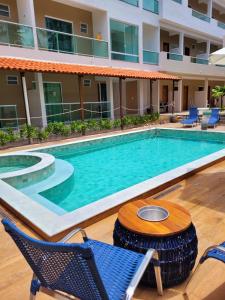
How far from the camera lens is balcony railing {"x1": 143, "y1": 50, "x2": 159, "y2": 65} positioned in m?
19.0

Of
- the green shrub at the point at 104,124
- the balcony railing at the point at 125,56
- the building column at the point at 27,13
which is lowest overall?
the green shrub at the point at 104,124

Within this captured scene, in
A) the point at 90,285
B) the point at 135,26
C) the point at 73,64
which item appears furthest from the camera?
the point at 135,26

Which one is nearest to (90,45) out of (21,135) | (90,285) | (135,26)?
(135,26)

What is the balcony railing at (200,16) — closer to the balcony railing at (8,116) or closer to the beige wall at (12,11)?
the beige wall at (12,11)

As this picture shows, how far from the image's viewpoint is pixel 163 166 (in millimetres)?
8305

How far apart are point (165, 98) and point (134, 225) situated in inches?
889

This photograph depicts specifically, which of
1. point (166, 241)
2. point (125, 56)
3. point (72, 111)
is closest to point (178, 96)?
point (125, 56)

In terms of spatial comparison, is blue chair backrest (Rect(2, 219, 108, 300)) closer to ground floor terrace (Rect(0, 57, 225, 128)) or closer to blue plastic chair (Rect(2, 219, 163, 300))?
blue plastic chair (Rect(2, 219, 163, 300))

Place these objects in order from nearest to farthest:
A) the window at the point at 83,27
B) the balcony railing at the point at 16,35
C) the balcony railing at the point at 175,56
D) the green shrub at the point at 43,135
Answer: the green shrub at the point at 43,135 < the balcony railing at the point at 16,35 < the window at the point at 83,27 < the balcony railing at the point at 175,56

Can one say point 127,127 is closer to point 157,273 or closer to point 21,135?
point 21,135

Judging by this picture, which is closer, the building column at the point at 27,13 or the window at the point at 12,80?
the building column at the point at 27,13

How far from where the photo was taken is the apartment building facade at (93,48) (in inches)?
501

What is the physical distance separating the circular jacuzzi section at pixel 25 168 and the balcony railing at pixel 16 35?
6.83 meters

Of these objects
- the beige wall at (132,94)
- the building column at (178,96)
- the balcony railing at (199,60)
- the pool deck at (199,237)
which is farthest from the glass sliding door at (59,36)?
the balcony railing at (199,60)
